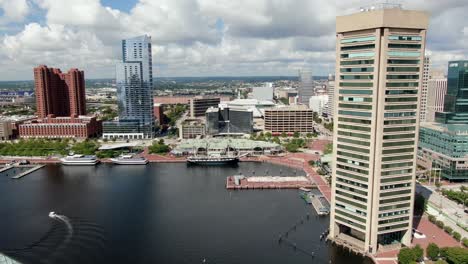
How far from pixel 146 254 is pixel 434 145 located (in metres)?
68.7

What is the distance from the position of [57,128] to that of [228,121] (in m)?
61.9

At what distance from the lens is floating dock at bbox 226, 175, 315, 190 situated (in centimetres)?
7512

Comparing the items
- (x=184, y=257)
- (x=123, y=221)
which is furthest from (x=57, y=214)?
(x=184, y=257)

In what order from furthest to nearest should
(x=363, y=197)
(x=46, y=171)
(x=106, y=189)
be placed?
(x=46, y=171) → (x=106, y=189) → (x=363, y=197)

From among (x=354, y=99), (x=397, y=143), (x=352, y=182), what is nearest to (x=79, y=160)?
(x=352, y=182)

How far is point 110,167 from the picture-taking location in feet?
318

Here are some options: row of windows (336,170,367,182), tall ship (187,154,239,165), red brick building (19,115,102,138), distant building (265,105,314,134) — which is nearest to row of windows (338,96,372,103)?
row of windows (336,170,367,182)

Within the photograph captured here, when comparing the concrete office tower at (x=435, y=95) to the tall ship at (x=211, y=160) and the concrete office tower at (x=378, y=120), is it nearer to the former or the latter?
the tall ship at (x=211, y=160)

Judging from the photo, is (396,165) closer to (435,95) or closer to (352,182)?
(352,182)

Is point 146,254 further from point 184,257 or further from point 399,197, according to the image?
point 399,197

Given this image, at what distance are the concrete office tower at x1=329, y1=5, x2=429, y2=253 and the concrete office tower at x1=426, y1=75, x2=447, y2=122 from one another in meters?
108

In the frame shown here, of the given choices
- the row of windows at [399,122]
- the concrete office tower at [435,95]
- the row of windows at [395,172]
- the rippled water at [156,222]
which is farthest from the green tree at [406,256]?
the concrete office tower at [435,95]

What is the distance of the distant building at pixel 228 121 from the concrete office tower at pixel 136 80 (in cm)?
2207

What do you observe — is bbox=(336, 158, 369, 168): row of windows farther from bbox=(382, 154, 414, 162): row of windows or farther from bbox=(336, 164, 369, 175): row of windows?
bbox=(382, 154, 414, 162): row of windows
